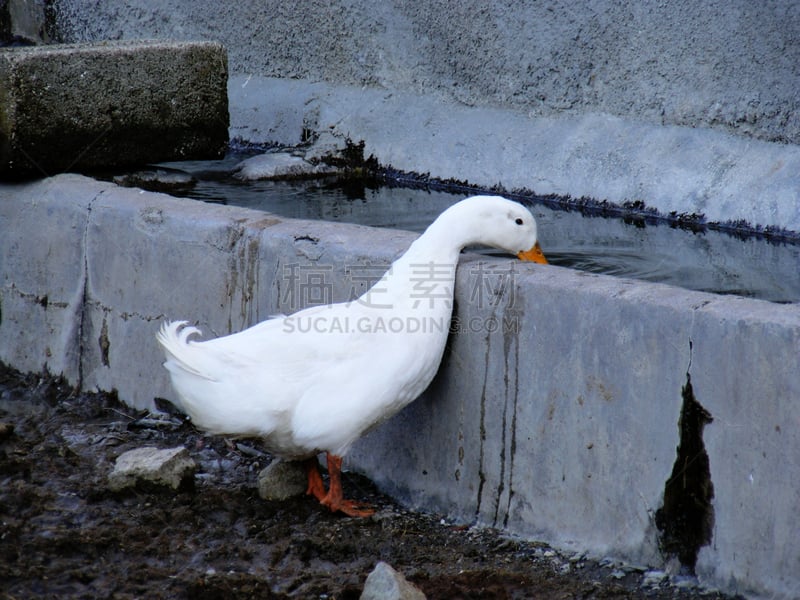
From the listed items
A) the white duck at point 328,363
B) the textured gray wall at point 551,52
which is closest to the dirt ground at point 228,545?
the white duck at point 328,363

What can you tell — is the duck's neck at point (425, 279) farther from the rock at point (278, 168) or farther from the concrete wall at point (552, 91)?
the rock at point (278, 168)

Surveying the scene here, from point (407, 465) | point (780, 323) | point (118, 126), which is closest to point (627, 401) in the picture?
point (780, 323)

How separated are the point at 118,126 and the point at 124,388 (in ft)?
4.89

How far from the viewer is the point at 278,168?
249 inches

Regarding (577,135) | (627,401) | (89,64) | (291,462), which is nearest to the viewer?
(627,401)

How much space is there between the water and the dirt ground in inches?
62.4

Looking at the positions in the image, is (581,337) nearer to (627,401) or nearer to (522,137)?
(627,401)

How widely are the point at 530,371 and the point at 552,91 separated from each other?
3.39 m

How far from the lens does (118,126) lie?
5.25m

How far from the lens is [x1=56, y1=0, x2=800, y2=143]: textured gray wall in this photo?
18.0 ft

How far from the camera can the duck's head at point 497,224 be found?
3.47 meters

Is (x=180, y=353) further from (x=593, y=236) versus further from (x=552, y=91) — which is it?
(x=552, y=91)

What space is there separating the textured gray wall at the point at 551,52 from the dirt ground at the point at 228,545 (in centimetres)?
316

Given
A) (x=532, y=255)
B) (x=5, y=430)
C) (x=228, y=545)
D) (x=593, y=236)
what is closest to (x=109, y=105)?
(x=5, y=430)
